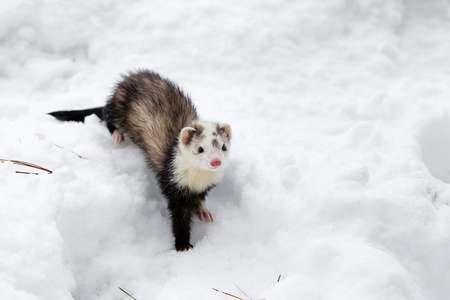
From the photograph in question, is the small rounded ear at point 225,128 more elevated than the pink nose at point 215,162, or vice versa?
the small rounded ear at point 225,128

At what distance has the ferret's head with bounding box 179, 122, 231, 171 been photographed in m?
2.33

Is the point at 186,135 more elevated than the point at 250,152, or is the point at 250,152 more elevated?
the point at 186,135

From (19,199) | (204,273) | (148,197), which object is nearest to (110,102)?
(148,197)

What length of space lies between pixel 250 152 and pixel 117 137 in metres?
1.01

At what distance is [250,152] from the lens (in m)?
2.92

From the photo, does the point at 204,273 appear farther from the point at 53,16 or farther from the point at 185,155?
the point at 53,16

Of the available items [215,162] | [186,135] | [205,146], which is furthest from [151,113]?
[215,162]

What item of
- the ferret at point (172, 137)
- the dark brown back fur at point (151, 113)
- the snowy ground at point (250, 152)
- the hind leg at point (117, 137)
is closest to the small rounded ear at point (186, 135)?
the ferret at point (172, 137)

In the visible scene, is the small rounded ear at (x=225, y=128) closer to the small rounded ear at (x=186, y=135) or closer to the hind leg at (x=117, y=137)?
the small rounded ear at (x=186, y=135)

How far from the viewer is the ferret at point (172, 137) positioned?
7.97ft

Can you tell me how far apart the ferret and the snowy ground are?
0.13 meters

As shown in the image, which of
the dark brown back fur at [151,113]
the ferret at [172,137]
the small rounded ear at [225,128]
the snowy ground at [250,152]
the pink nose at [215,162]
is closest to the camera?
the snowy ground at [250,152]

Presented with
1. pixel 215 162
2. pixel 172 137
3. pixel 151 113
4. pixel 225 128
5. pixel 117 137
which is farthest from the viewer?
pixel 117 137

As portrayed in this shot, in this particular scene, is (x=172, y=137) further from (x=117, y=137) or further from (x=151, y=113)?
(x=117, y=137)
